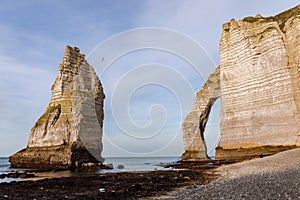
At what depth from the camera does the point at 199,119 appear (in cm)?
4856

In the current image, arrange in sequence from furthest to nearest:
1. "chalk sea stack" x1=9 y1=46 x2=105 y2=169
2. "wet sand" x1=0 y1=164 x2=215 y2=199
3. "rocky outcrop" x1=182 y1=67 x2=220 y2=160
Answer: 1. "rocky outcrop" x1=182 y1=67 x2=220 y2=160
2. "chalk sea stack" x1=9 y1=46 x2=105 y2=169
3. "wet sand" x1=0 y1=164 x2=215 y2=199

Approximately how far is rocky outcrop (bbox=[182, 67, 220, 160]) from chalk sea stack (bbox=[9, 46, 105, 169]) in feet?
50.0

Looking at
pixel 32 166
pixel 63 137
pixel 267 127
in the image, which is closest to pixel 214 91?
pixel 267 127

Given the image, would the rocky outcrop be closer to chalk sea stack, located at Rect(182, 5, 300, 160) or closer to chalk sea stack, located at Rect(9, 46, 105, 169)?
chalk sea stack, located at Rect(182, 5, 300, 160)

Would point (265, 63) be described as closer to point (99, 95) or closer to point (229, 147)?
point (229, 147)

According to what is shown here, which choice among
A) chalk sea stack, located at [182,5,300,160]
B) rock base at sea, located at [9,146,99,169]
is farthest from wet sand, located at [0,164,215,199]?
rock base at sea, located at [9,146,99,169]

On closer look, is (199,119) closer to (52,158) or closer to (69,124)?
(69,124)

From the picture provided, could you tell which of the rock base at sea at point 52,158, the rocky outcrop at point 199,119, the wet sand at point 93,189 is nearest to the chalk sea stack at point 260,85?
the rocky outcrop at point 199,119

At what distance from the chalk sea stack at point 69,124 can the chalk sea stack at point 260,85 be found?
18.0 metres

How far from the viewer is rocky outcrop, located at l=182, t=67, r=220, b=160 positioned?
47031mm

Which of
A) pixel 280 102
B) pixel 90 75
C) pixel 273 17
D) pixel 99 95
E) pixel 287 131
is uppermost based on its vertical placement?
pixel 273 17

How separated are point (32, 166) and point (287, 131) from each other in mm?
30237

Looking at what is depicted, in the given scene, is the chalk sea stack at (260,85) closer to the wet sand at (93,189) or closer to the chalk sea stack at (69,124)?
the wet sand at (93,189)

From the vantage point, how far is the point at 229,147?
35.8 m
